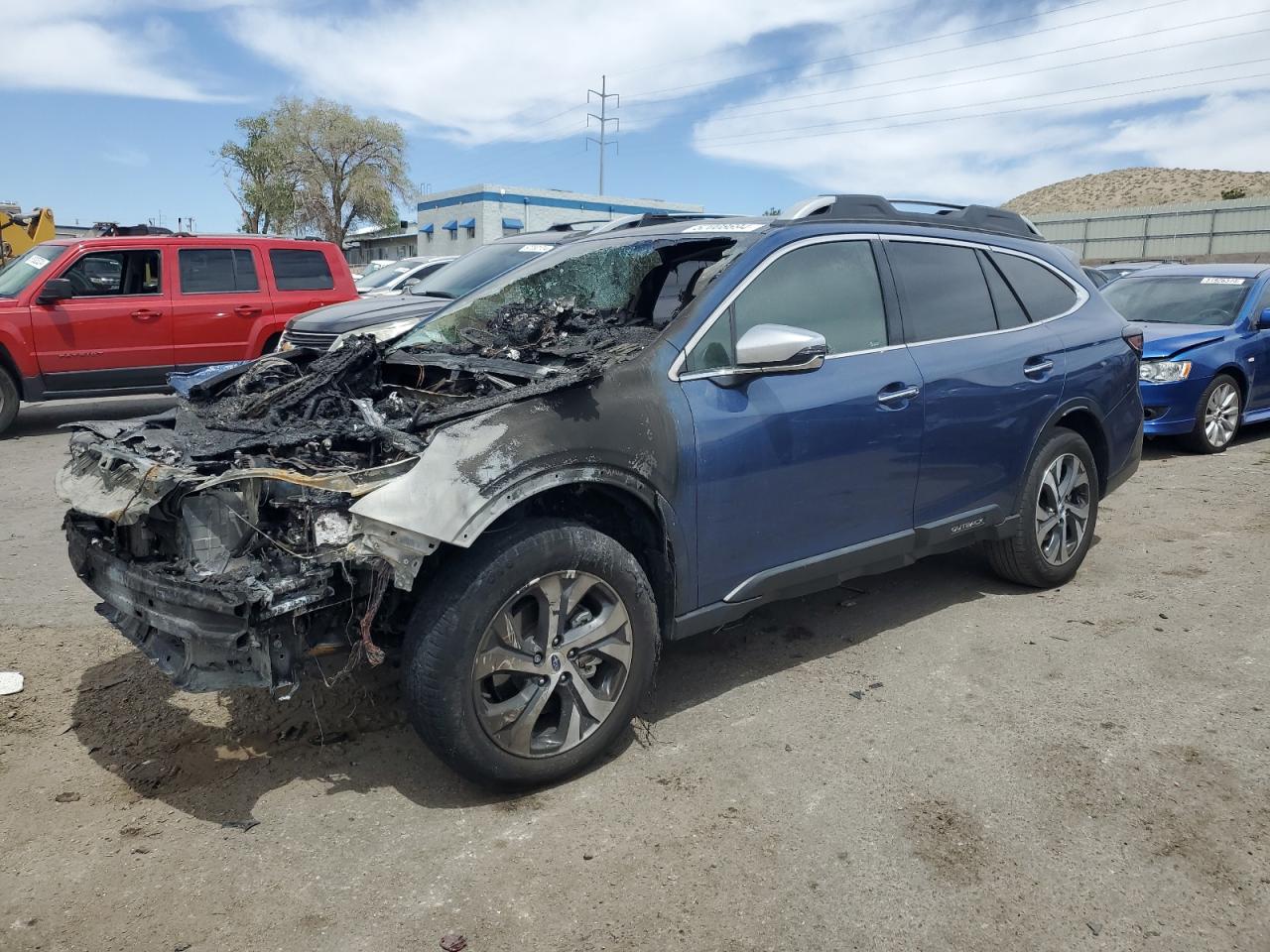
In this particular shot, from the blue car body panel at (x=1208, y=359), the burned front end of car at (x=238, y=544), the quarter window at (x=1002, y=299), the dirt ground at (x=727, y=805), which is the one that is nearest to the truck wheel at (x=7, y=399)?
the dirt ground at (x=727, y=805)

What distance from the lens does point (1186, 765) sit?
11.0 feet

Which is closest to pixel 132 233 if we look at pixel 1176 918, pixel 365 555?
pixel 365 555

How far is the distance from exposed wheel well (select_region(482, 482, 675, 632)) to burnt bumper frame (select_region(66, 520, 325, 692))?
88cm

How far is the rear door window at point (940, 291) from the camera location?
4.27 meters

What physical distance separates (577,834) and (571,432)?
1.30 metres

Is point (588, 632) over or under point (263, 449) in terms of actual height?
under

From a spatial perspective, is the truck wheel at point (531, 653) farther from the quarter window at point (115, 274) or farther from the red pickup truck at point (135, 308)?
the quarter window at point (115, 274)

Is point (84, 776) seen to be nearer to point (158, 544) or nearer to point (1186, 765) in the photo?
point (158, 544)

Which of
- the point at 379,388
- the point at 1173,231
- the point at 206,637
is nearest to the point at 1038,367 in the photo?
the point at 379,388

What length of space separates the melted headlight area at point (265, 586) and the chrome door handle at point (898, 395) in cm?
212

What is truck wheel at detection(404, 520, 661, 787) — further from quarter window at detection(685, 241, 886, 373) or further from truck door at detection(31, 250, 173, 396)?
truck door at detection(31, 250, 173, 396)

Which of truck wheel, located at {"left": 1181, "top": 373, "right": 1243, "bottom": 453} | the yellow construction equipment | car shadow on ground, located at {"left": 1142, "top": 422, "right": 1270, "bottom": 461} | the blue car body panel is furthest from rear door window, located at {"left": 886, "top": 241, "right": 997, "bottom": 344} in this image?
the yellow construction equipment

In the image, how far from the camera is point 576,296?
449cm

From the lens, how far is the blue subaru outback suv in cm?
288
